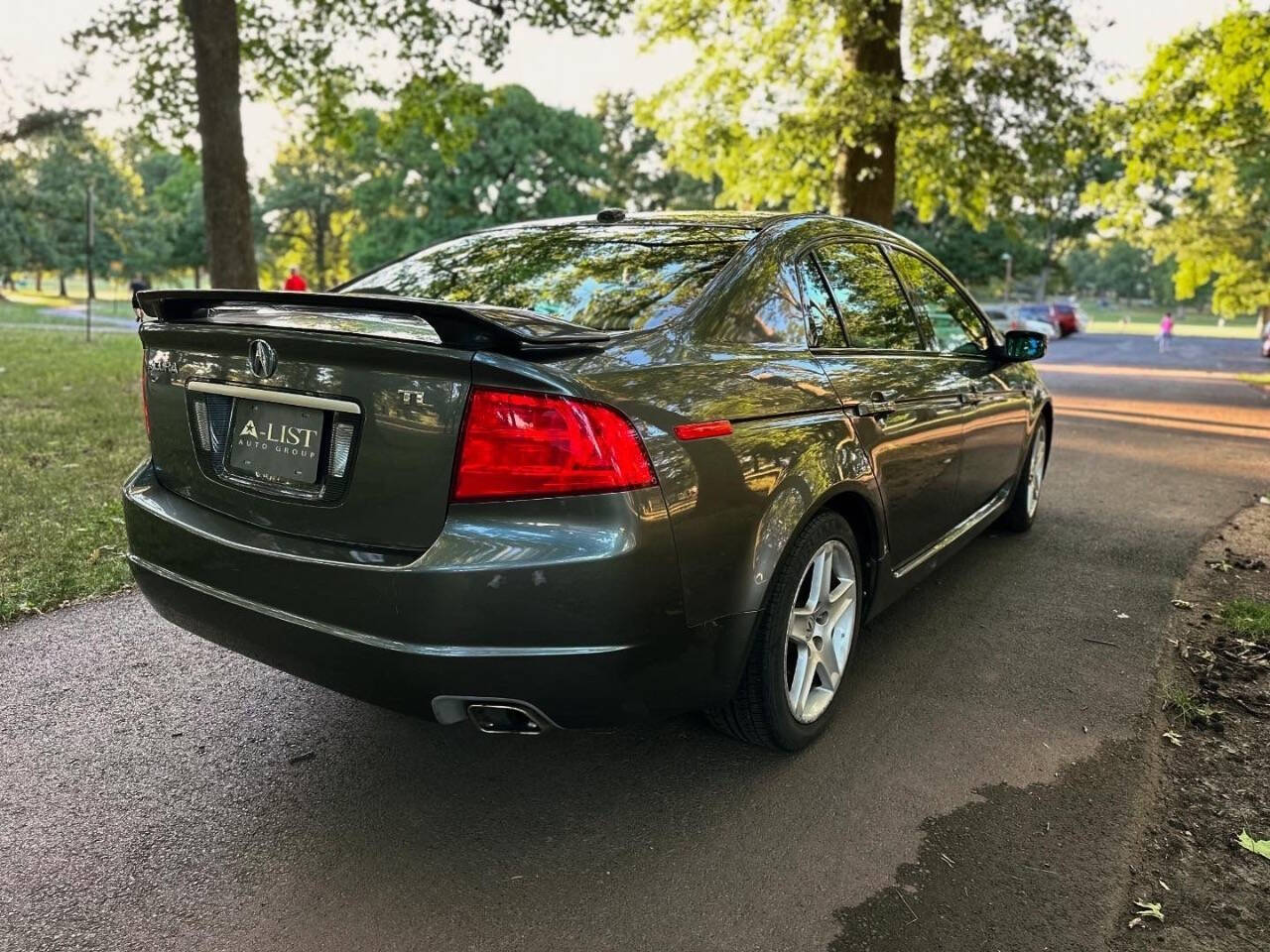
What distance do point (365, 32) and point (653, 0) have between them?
4.52 meters

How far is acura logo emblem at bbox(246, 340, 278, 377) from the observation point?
2.30 meters

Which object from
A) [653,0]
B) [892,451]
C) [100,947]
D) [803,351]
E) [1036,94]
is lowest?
[100,947]

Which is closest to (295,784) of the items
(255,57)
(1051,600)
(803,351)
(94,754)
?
(94,754)

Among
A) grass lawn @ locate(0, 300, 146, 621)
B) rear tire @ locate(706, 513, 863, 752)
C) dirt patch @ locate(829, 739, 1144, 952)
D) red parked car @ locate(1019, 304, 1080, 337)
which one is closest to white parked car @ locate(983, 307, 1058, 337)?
red parked car @ locate(1019, 304, 1080, 337)

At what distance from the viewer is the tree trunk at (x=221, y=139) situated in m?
9.35

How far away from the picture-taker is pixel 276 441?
7.69 feet

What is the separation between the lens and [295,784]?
8.73 ft

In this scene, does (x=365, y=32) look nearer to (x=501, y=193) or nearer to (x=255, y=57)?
(x=255, y=57)

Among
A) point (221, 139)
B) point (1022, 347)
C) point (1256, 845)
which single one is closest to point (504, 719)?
point (1256, 845)

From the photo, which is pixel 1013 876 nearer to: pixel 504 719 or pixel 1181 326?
pixel 504 719

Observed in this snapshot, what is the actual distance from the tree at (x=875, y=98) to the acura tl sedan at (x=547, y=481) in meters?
9.80

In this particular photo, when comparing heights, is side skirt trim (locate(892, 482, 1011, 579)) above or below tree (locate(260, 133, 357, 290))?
below

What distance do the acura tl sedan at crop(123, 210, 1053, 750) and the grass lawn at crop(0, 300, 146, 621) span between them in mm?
1878

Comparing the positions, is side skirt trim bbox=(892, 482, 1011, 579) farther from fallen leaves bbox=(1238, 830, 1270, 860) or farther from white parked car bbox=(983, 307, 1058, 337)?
white parked car bbox=(983, 307, 1058, 337)
